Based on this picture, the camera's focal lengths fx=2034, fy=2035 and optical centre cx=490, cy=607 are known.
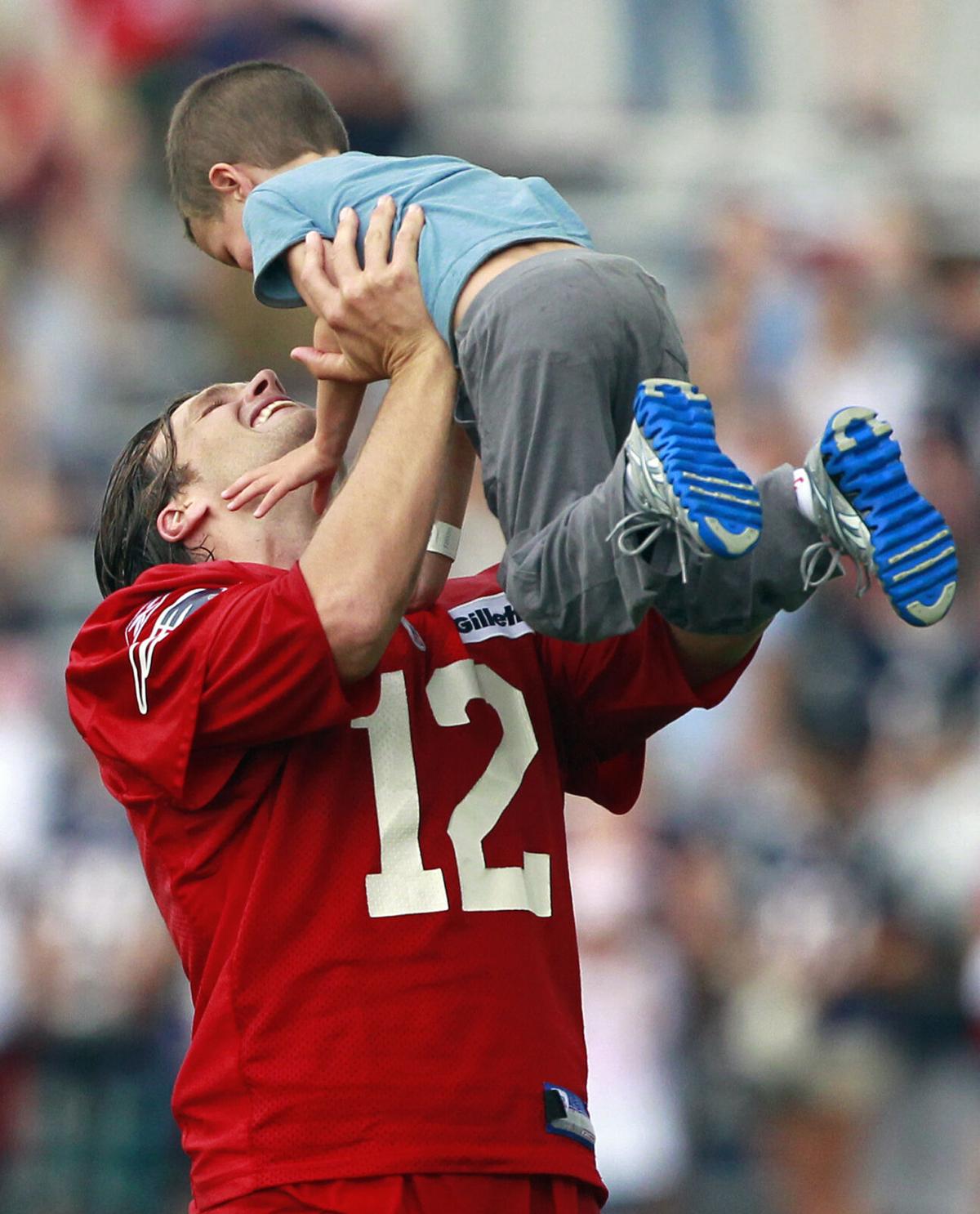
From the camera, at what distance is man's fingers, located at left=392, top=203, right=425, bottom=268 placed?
9.58 feet

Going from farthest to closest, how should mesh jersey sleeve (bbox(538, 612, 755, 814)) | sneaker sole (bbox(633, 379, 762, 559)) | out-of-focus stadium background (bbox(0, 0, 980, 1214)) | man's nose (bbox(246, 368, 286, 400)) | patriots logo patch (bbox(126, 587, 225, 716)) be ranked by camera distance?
out-of-focus stadium background (bbox(0, 0, 980, 1214)) → man's nose (bbox(246, 368, 286, 400)) → mesh jersey sleeve (bbox(538, 612, 755, 814)) → patriots logo patch (bbox(126, 587, 225, 716)) → sneaker sole (bbox(633, 379, 762, 559))

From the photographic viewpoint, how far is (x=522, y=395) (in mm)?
2707

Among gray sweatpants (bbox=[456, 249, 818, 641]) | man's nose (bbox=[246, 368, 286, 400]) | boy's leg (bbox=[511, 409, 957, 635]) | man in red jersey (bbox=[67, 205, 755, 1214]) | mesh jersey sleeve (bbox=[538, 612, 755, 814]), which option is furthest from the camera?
man's nose (bbox=[246, 368, 286, 400])

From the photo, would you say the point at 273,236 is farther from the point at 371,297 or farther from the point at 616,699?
the point at 616,699

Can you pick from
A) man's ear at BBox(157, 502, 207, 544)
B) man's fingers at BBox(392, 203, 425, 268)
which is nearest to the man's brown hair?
man's ear at BBox(157, 502, 207, 544)

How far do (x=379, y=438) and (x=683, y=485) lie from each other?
1.99 feet

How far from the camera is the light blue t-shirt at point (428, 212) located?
2.90m

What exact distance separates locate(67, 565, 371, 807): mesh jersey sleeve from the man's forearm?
4cm

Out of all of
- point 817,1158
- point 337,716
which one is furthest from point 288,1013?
point 817,1158

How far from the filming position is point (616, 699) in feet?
9.95

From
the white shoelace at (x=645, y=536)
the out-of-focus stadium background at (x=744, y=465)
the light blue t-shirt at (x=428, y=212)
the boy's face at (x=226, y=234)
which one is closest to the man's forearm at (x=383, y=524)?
the light blue t-shirt at (x=428, y=212)

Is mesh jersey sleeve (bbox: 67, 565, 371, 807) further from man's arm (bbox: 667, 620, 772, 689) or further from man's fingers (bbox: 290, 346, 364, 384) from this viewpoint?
man's arm (bbox: 667, 620, 772, 689)

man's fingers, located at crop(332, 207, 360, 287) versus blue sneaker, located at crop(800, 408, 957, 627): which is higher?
man's fingers, located at crop(332, 207, 360, 287)

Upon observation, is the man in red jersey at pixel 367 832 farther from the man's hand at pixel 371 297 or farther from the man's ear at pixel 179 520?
the man's ear at pixel 179 520
